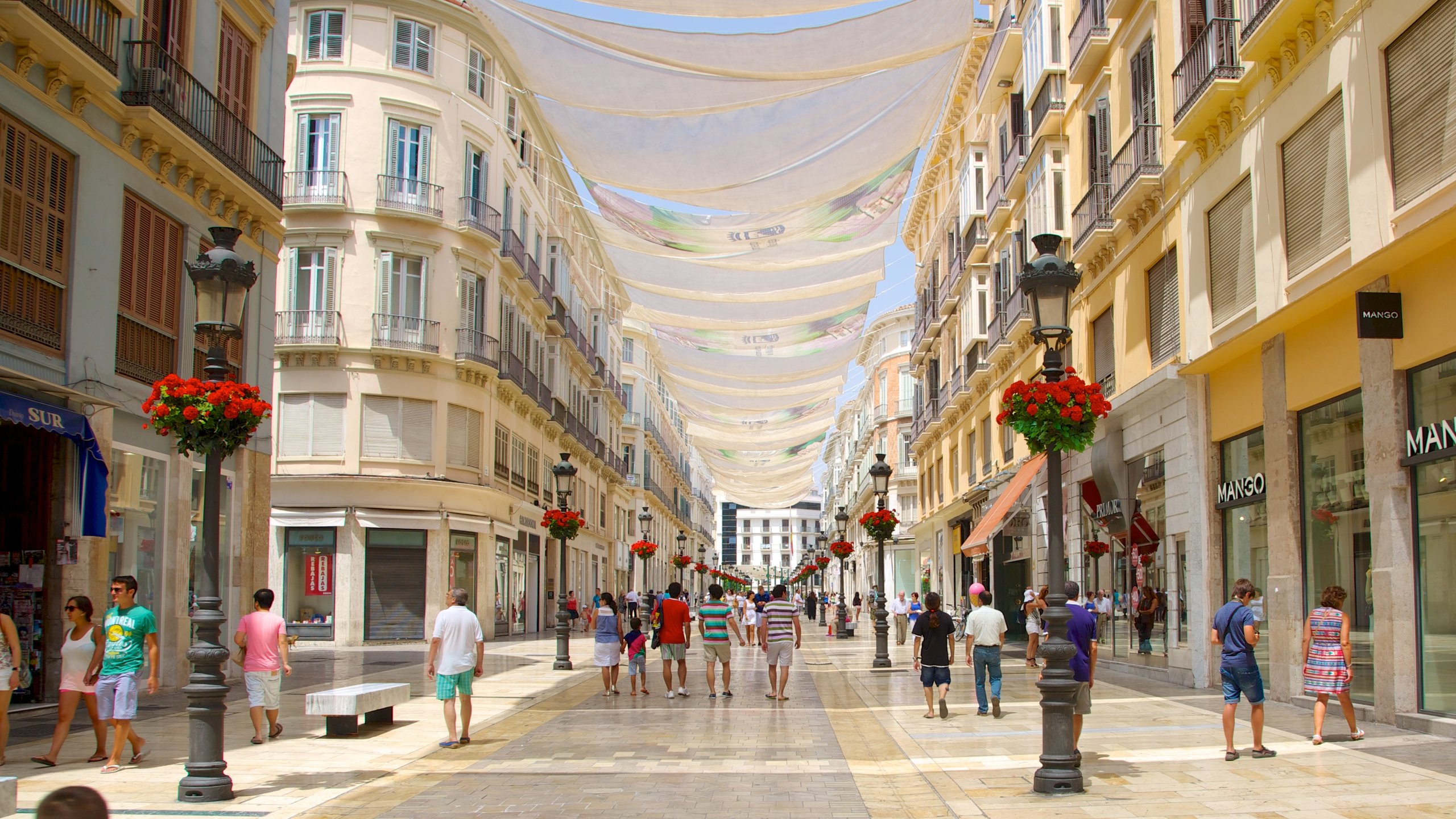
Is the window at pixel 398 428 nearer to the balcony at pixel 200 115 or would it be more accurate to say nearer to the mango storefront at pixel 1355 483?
the balcony at pixel 200 115

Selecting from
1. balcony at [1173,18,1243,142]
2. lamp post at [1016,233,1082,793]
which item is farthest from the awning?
lamp post at [1016,233,1082,793]

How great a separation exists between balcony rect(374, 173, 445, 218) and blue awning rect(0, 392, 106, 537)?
58.5ft

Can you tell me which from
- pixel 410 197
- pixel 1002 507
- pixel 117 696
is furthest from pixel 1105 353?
pixel 410 197

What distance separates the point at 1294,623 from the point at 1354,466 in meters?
2.26

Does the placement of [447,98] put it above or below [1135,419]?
above

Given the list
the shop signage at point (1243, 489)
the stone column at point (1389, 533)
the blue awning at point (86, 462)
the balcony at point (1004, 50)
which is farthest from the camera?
the balcony at point (1004, 50)

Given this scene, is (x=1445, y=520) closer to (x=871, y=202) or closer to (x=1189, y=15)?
(x=1189, y=15)

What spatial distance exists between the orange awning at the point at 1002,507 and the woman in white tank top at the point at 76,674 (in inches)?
705

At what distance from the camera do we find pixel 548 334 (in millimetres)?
43844

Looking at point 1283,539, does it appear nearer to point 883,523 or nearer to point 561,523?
point 883,523

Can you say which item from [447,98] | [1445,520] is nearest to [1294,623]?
[1445,520]

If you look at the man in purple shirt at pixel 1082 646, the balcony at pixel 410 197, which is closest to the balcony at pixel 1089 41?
the man in purple shirt at pixel 1082 646

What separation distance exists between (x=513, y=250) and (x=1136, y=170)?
72.7ft

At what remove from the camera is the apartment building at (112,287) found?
1334cm
